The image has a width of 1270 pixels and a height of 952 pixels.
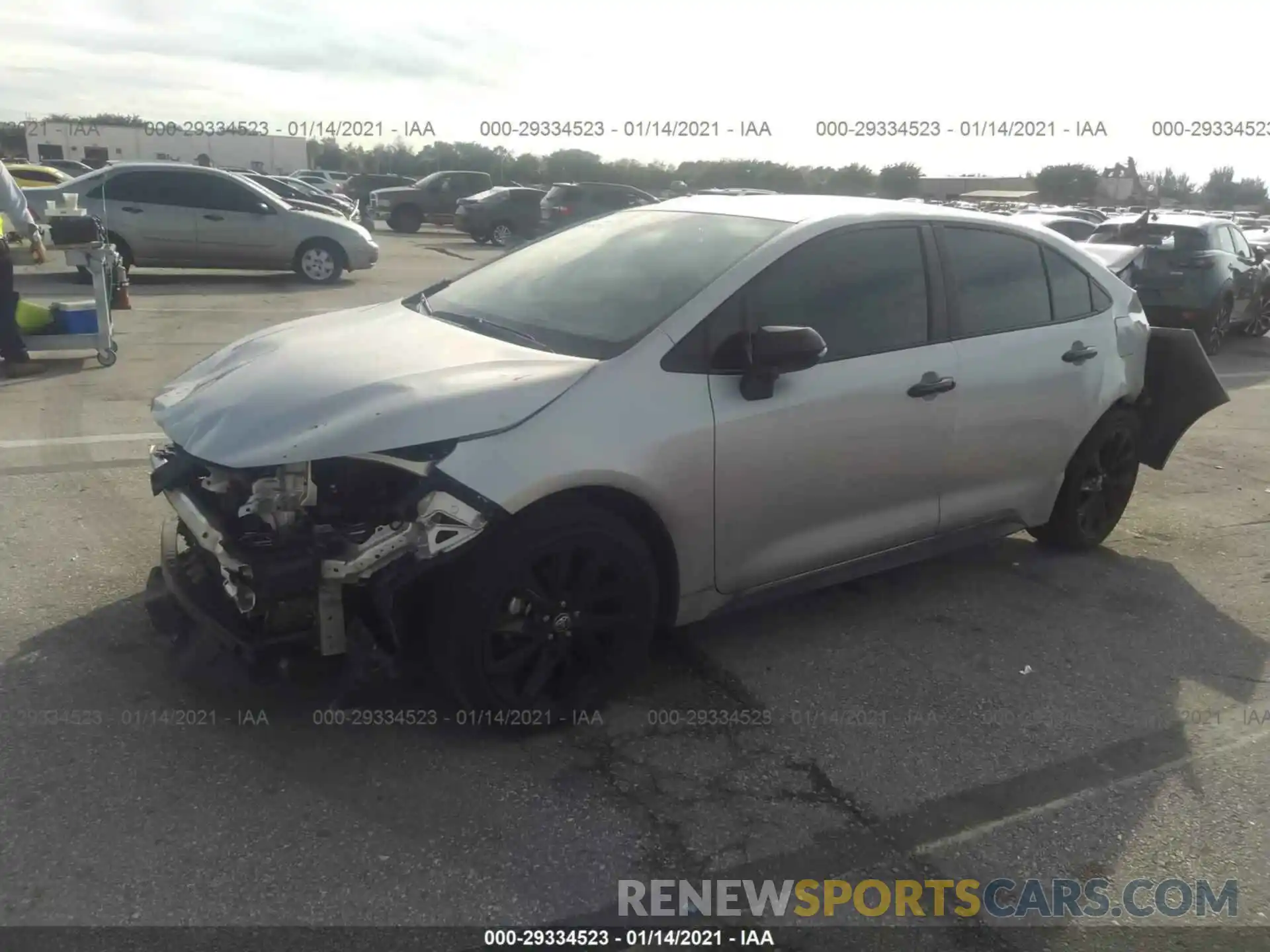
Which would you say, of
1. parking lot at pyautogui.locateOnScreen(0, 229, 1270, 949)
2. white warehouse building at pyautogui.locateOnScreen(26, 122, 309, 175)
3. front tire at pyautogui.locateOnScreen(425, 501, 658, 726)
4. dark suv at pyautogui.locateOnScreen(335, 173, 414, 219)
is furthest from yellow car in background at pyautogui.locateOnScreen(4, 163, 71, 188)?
white warehouse building at pyautogui.locateOnScreen(26, 122, 309, 175)

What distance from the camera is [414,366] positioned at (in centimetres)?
335

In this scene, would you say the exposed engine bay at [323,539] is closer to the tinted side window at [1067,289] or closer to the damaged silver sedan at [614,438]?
the damaged silver sedan at [614,438]

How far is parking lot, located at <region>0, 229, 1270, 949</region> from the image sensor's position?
2.70 meters

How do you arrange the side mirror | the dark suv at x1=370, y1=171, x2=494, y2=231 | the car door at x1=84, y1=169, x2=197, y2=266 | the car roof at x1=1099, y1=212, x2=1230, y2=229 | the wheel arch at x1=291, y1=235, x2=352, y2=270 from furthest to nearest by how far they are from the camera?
the dark suv at x1=370, y1=171, x2=494, y2=231 < the wheel arch at x1=291, y1=235, x2=352, y2=270 < the car door at x1=84, y1=169, x2=197, y2=266 < the car roof at x1=1099, y1=212, x2=1230, y2=229 < the side mirror

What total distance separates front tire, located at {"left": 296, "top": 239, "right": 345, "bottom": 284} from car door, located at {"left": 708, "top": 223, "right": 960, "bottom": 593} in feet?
40.9

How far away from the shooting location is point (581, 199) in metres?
23.3

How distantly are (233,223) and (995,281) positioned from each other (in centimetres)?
1263

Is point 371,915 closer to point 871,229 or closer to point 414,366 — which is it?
point 414,366

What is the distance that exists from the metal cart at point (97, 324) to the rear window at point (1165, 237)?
37.4ft

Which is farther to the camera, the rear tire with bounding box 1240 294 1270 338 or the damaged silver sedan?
the rear tire with bounding box 1240 294 1270 338

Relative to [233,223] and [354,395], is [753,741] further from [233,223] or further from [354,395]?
[233,223]

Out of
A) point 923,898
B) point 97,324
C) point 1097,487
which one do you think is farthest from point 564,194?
point 923,898

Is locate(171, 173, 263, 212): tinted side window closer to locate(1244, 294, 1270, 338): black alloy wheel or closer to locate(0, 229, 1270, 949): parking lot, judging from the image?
locate(0, 229, 1270, 949): parking lot

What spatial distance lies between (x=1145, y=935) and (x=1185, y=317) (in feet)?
37.6
